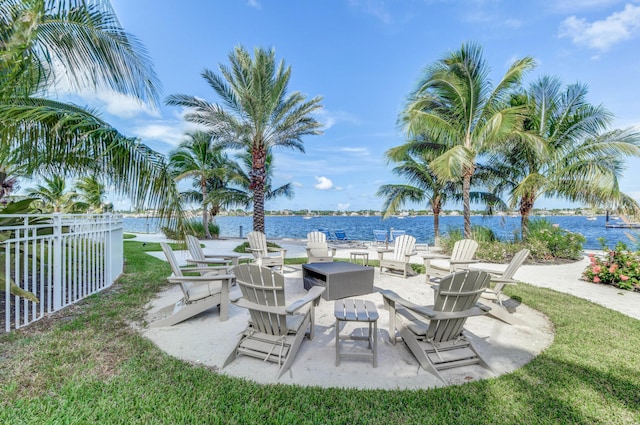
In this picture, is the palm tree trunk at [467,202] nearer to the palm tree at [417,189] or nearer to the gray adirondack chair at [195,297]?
the palm tree at [417,189]

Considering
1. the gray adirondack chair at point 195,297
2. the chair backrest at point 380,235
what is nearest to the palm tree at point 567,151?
the chair backrest at point 380,235

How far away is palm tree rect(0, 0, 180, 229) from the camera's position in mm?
3535

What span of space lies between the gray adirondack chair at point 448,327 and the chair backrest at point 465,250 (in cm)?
366

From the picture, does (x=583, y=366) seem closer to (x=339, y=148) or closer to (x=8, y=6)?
(x=8, y=6)

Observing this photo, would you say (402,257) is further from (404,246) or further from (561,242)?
(561,242)

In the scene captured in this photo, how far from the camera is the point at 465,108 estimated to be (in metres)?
9.77

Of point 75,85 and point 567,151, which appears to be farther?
point 567,151

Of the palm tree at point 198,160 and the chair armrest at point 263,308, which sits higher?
the palm tree at point 198,160

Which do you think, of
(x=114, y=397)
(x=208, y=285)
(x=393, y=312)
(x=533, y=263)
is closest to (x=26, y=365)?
(x=114, y=397)

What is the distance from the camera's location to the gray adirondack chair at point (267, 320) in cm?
295

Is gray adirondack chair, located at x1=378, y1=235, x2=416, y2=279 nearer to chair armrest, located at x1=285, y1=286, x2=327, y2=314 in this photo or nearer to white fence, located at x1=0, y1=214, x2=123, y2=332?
chair armrest, located at x1=285, y1=286, x2=327, y2=314

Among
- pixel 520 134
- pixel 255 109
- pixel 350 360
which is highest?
pixel 255 109

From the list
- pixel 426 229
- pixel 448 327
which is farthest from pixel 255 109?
pixel 426 229

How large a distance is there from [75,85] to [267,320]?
5451mm
